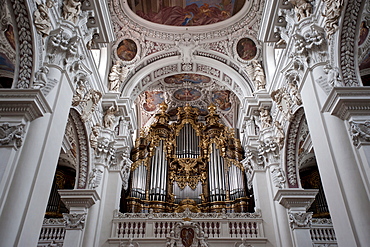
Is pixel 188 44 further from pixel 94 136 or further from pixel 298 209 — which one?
pixel 298 209

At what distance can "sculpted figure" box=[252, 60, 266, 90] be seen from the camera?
12469 millimetres

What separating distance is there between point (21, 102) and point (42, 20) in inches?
70.3

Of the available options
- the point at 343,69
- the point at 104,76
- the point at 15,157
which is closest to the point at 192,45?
the point at 104,76

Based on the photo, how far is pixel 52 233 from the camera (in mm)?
10461

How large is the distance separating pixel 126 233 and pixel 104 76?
5615 mm

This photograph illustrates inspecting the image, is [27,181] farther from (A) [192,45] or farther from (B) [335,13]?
(A) [192,45]

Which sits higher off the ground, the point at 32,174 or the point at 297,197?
the point at 297,197

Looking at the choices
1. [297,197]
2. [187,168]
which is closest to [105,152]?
[187,168]

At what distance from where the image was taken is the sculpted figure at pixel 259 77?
12469 mm

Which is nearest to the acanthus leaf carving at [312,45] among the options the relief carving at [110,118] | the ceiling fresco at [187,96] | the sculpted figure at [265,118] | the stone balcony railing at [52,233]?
the sculpted figure at [265,118]

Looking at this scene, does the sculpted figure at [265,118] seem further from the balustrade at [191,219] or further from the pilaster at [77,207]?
the pilaster at [77,207]

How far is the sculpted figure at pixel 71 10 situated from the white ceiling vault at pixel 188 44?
4.82 metres

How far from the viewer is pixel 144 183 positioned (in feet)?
43.8

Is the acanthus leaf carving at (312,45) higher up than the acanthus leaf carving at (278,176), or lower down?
higher up
